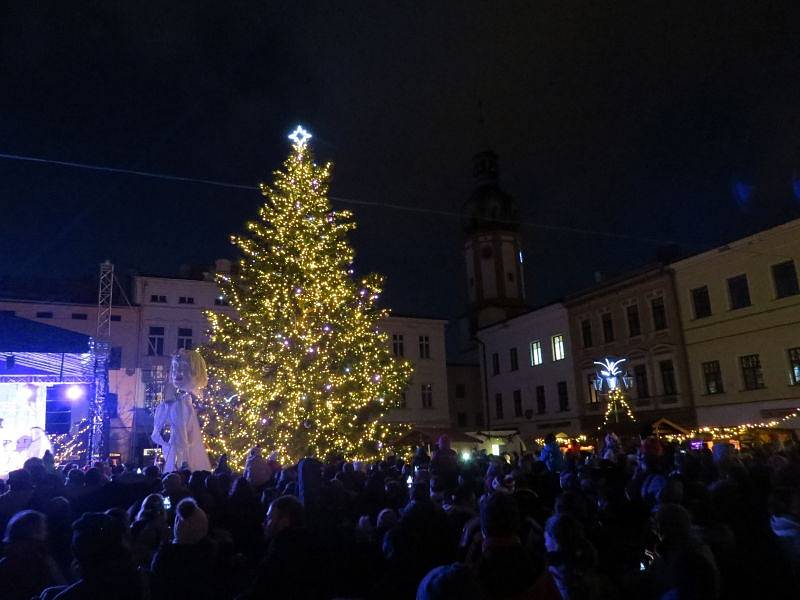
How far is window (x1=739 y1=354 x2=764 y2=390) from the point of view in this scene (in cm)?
2919

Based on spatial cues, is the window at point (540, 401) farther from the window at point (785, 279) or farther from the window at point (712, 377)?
the window at point (785, 279)

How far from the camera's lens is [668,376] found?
33.8 meters

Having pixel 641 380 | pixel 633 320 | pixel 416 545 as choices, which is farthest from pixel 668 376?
pixel 416 545

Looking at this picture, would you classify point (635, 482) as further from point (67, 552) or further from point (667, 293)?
point (667, 293)

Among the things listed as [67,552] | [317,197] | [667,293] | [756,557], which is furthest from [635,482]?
[667,293]

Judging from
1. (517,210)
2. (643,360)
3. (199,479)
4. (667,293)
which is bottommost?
(199,479)

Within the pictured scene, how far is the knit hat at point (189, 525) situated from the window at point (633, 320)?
34575 millimetres

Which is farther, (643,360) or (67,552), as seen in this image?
(643,360)

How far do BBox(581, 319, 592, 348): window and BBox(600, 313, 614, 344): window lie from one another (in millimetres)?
1076

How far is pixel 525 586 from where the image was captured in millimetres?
3484

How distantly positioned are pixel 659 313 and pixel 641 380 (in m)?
3.92

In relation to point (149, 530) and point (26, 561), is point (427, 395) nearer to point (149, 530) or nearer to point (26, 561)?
point (149, 530)

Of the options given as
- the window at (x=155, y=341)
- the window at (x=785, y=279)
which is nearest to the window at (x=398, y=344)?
the window at (x=155, y=341)

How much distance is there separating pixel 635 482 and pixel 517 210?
5526cm
